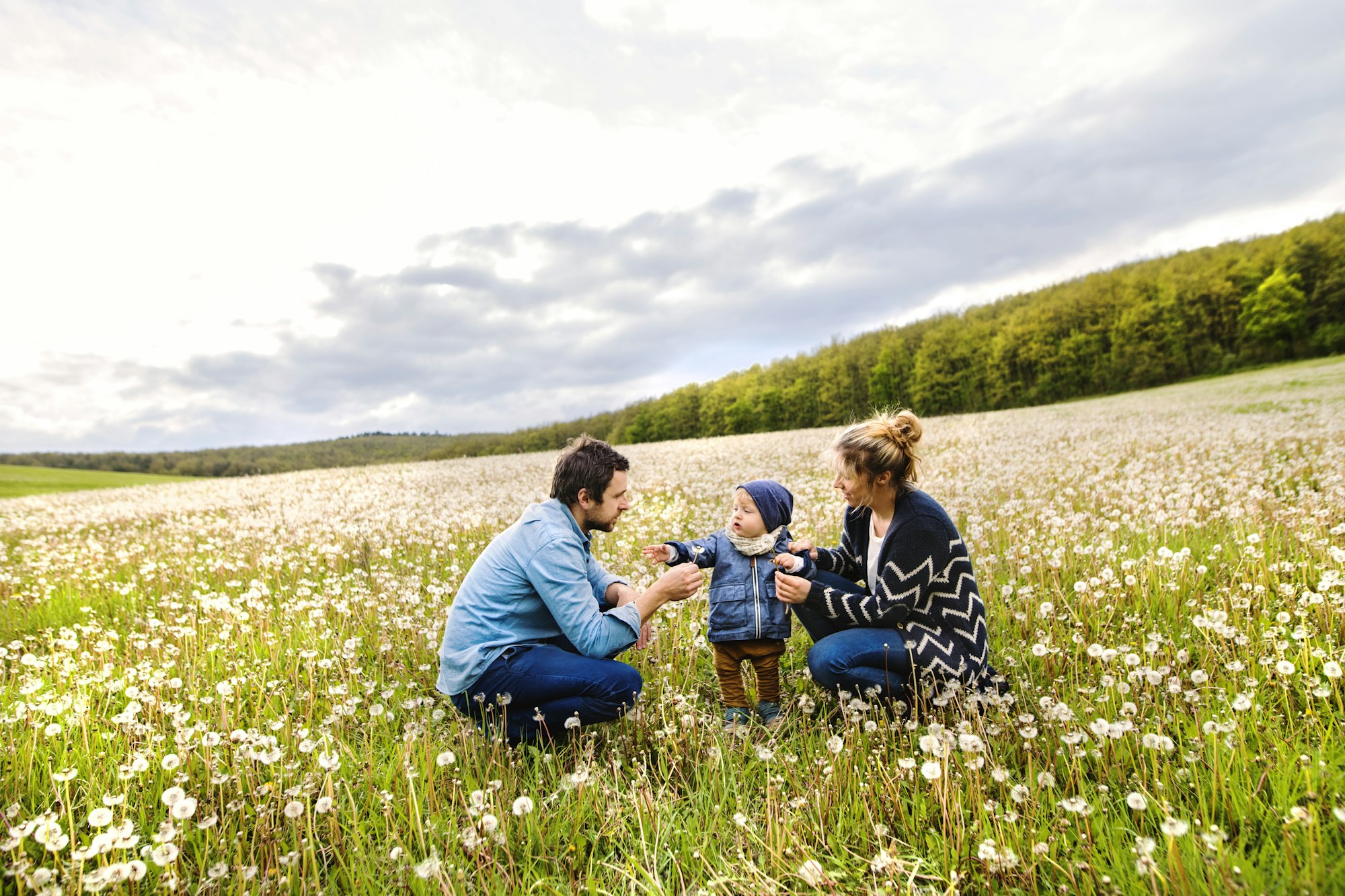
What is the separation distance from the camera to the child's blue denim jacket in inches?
157

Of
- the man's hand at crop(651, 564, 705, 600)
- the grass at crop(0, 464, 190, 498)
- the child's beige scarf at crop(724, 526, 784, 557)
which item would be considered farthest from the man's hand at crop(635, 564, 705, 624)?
the grass at crop(0, 464, 190, 498)

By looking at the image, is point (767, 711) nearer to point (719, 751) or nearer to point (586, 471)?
point (719, 751)

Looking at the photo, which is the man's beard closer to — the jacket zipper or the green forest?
the jacket zipper

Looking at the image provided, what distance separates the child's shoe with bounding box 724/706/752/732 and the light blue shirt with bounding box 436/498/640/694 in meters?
0.82

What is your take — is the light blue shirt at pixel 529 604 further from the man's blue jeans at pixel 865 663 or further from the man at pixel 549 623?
the man's blue jeans at pixel 865 663

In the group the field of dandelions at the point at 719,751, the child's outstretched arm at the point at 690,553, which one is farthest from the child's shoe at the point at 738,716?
the child's outstretched arm at the point at 690,553

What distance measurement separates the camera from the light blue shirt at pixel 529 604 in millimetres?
3674

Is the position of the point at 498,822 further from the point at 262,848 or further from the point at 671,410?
the point at 671,410

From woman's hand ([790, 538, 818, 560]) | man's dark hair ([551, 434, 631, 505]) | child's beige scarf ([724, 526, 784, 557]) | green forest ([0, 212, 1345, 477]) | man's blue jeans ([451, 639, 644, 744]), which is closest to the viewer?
man's blue jeans ([451, 639, 644, 744])

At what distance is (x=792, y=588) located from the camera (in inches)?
152

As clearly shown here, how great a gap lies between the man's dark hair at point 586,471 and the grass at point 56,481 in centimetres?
3178

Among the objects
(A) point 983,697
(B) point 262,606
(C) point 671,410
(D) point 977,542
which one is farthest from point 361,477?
(C) point 671,410

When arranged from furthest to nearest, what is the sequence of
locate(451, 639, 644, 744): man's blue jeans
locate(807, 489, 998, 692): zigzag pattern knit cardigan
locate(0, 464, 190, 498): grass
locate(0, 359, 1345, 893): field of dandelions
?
locate(0, 464, 190, 498): grass, locate(807, 489, 998, 692): zigzag pattern knit cardigan, locate(451, 639, 644, 744): man's blue jeans, locate(0, 359, 1345, 893): field of dandelions

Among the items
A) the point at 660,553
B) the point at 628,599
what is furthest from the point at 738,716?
the point at 660,553
